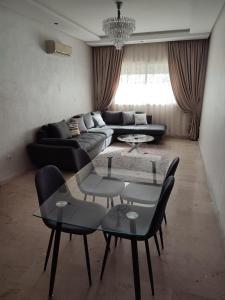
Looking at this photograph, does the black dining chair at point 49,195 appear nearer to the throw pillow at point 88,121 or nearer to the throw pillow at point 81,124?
the throw pillow at point 81,124

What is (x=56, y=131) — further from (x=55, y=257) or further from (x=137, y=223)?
(x=137, y=223)

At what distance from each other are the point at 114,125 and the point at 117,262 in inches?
176

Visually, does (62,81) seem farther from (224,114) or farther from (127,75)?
(224,114)

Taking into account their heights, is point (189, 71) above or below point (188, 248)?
above

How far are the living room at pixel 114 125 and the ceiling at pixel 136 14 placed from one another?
18mm

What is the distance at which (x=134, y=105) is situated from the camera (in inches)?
247

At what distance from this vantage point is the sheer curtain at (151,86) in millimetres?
5773

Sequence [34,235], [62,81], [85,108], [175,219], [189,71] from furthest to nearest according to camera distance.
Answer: [85,108] < [189,71] < [62,81] < [175,219] < [34,235]

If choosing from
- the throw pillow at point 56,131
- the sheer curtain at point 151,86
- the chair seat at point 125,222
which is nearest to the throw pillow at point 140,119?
the sheer curtain at point 151,86

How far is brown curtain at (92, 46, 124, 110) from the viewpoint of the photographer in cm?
600

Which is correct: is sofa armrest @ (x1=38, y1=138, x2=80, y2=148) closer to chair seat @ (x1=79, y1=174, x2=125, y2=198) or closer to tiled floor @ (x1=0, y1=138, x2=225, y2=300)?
tiled floor @ (x1=0, y1=138, x2=225, y2=300)

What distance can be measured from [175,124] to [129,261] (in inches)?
187

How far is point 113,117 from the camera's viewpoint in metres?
6.06

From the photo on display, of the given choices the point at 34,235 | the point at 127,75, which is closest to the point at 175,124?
the point at 127,75
